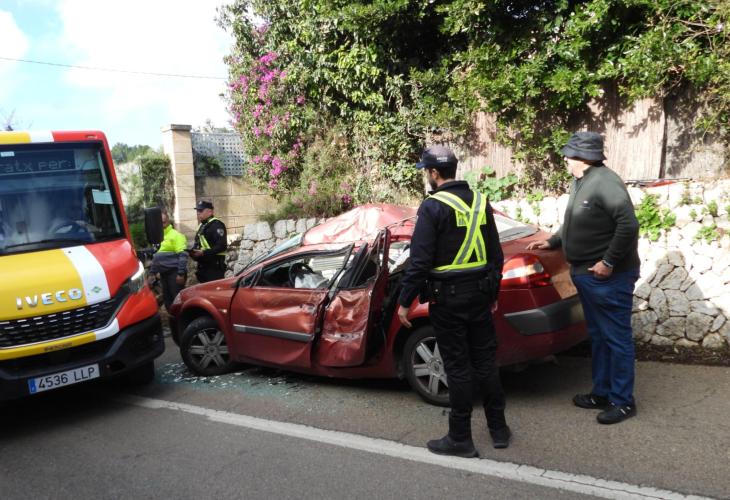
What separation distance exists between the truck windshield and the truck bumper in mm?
988

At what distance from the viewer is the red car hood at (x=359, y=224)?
6262 mm

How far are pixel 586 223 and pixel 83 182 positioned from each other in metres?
4.51

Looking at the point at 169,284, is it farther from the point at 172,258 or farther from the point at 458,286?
the point at 458,286

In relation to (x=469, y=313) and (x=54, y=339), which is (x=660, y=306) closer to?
(x=469, y=313)

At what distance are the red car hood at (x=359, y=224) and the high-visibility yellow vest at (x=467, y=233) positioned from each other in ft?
7.29

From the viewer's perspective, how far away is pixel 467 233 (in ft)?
12.5

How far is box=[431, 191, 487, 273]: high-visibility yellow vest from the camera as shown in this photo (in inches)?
149

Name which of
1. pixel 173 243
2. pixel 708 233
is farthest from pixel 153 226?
pixel 708 233

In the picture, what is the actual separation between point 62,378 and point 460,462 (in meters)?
3.21

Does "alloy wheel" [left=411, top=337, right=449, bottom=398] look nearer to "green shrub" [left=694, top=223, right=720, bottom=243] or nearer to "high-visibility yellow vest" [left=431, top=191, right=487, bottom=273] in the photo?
"high-visibility yellow vest" [left=431, top=191, right=487, bottom=273]

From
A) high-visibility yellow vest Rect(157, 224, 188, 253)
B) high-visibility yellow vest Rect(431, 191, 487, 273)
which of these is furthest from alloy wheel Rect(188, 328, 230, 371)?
high-visibility yellow vest Rect(431, 191, 487, 273)

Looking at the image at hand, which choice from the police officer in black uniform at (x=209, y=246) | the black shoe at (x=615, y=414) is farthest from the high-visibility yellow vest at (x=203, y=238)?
the black shoe at (x=615, y=414)

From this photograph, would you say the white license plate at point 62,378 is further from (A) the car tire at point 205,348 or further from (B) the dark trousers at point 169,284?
(B) the dark trousers at point 169,284

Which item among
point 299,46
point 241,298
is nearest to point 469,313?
point 241,298
